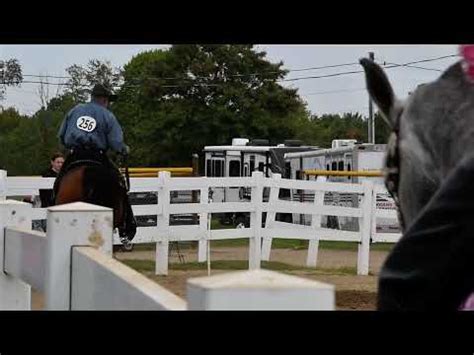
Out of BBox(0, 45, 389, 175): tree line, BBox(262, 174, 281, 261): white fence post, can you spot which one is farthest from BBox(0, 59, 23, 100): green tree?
BBox(262, 174, 281, 261): white fence post

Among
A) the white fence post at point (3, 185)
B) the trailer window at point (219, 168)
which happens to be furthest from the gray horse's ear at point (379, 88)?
the trailer window at point (219, 168)

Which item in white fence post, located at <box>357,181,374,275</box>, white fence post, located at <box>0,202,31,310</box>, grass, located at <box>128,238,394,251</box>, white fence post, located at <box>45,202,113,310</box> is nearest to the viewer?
white fence post, located at <box>45,202,113,310</box>

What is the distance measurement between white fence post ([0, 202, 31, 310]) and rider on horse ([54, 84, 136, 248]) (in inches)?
110

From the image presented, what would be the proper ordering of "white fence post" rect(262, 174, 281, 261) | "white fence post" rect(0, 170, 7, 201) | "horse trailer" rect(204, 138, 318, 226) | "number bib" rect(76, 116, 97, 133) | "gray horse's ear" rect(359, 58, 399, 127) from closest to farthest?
"gray horse's ear" rect(359, 58, 399, 127), "number bib" rect(76, 116, 97, 133), "white fence post" rect(0, 170, 7, 201), "white fence post" rect(262, 174, 281, 261), "horse trailer" rect(204, 138, 318, 226)

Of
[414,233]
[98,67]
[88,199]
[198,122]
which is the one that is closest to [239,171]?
[198,122]

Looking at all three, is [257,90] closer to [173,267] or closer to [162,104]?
[162,104]

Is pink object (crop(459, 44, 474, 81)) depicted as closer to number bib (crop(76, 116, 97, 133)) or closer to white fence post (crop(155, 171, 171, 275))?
number bib (crop(76, 116, 97, 133))

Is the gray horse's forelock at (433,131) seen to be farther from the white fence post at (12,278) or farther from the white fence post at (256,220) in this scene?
the white fence post at (256,220)

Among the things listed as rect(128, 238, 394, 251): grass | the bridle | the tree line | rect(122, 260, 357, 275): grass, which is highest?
the tree line

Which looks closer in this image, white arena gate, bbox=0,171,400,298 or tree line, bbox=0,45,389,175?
white arena gate, bbox=0,171,400,298

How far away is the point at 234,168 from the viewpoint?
28.4m

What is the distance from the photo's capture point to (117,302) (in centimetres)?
192

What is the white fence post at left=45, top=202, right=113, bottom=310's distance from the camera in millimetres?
2637

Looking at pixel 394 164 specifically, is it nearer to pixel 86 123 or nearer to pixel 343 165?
pixel 86 123
